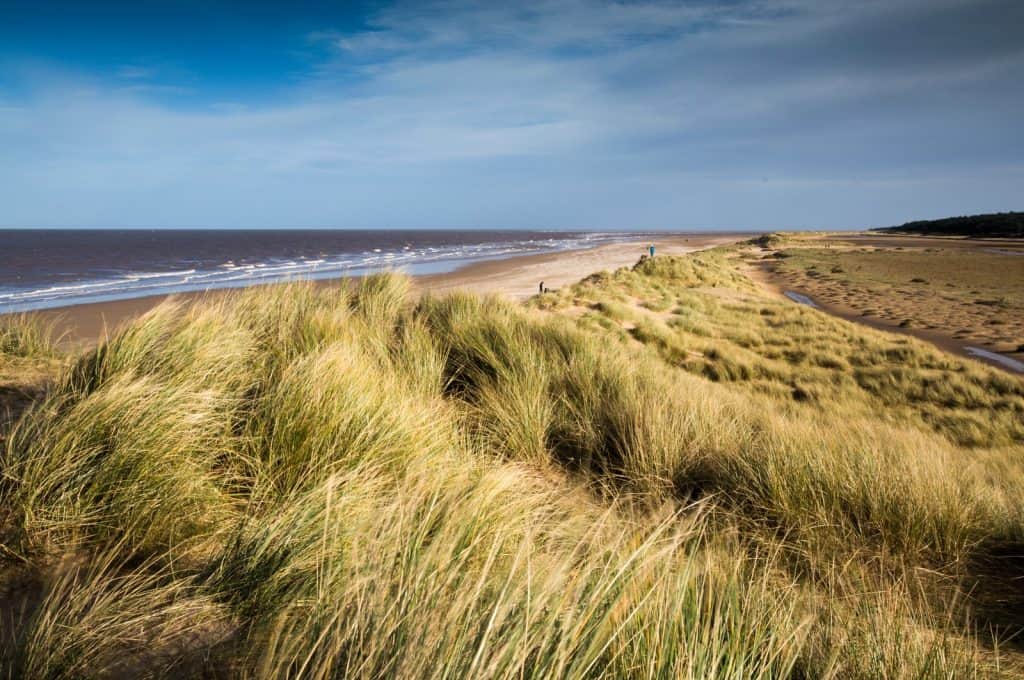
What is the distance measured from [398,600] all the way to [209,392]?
84.2 inches

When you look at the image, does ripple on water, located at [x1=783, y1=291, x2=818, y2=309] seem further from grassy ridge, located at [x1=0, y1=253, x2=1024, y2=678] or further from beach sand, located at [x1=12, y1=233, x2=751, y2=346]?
grassy ridge, located at [x1=0, y1=253, x2=1024, y2=678]

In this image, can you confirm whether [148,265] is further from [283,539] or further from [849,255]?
[849,255]

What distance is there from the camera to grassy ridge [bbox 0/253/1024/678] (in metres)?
1.51

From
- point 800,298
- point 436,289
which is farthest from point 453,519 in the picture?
point 800,298

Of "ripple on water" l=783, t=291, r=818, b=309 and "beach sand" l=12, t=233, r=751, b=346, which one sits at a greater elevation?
"beach sand" l=12, t=233, r=751, b=346

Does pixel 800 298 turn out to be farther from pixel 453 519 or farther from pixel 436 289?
pixel 453 519

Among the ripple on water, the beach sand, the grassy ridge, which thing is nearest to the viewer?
the grassy ridge

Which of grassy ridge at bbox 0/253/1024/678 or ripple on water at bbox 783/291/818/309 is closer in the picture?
grassy ridge at bbox 0/253/1024/678

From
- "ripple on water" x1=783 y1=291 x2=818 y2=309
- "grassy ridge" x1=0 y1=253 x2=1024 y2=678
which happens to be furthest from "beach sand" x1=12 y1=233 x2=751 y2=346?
"ripple on water" x1=783 y1=291 x2=818 y2=309

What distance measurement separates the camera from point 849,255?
39.5 metres

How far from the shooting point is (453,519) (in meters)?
1.96

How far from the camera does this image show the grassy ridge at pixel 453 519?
1.51 m

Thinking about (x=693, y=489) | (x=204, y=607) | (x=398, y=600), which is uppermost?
(x=398, y=600)

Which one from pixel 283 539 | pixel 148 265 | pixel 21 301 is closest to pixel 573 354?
pixel 283 539
